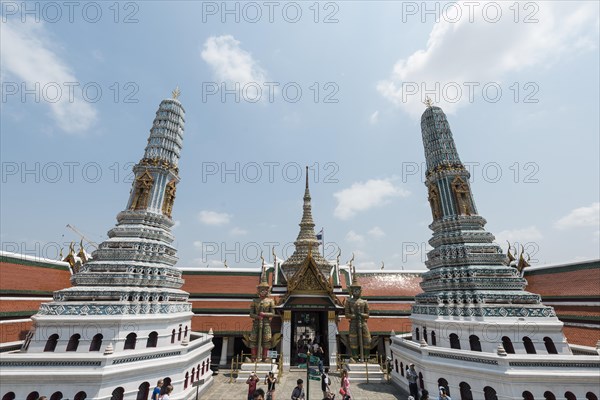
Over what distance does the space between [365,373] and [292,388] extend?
5308 millimetres

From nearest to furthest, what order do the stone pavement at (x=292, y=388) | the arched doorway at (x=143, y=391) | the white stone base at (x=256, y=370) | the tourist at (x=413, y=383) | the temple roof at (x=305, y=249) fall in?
1. the arched doorway at (x=143, y=391)
2. the tourist at (x=413, y=383)
3. the stone pavement at (x=292, y=388)
4. the white stone base at (x=256, y=370)
5. the temple roof at (x=305, y=249)

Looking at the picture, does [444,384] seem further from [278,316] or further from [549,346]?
[278,316]

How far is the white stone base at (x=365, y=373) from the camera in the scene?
59.1 ft

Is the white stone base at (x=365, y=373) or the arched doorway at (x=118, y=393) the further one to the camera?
the white stone base at (x=365, y=373)

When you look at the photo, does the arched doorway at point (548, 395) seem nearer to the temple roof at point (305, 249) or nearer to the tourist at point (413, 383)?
the tourist at point (413, 383)

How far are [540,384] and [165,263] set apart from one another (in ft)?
63.7

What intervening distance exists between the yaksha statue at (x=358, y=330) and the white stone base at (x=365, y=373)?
0.91 metres

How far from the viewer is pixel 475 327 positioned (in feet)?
43.1

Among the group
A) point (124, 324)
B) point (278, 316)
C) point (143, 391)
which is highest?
point (124, 324)

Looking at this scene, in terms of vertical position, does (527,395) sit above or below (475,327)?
below

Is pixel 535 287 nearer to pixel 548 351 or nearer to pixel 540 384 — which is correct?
A: pixel 548 351

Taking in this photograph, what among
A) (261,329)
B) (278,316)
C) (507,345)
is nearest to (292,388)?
(261,329)

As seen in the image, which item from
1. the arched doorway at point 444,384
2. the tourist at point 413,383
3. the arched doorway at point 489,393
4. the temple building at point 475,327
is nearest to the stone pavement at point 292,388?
the temple building at point 475,327

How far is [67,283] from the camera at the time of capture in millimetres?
19906
